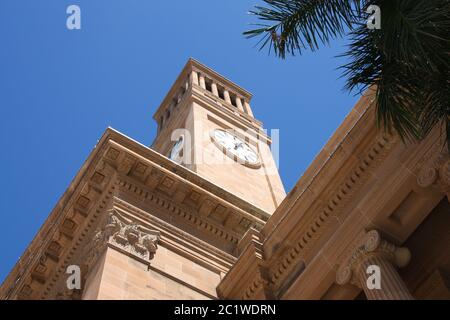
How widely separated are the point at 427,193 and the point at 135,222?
25.2 ft

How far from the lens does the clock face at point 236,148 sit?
31.3 m

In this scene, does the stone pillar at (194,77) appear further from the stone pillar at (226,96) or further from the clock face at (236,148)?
the clock face at (236,148)

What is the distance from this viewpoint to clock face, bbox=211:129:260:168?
31.3 meters

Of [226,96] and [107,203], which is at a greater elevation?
[107,203]

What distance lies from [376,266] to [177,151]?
2082cm

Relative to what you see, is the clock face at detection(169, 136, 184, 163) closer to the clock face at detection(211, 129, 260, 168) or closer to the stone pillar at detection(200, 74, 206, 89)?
the clock face at detection(211, 129, 260, 168)

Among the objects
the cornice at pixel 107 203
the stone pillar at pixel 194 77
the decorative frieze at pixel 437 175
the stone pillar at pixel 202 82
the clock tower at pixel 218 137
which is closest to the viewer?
the decorative frieze at pixel 437 175

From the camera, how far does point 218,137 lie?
32.8 m

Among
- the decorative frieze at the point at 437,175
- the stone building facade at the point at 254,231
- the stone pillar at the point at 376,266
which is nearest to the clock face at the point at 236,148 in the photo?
the stone building facade at the point at 254,231

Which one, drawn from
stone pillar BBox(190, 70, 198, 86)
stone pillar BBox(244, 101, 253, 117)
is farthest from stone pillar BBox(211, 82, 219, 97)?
stone pillar BBox(244, 101, 253, 117)

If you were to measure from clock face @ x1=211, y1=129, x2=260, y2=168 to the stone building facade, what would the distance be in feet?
35.3

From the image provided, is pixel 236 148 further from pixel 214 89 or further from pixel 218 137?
pixel 214 89

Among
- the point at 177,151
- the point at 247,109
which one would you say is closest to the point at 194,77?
the point at 247,109
